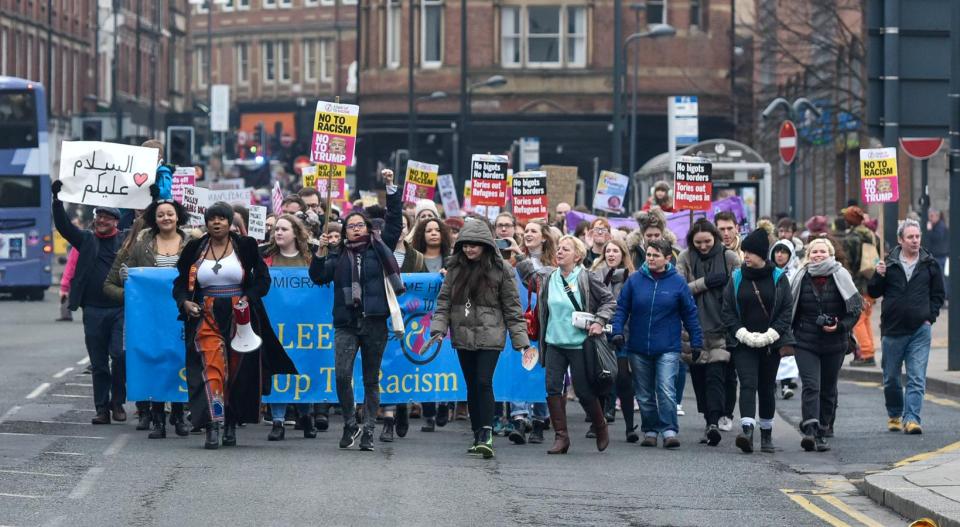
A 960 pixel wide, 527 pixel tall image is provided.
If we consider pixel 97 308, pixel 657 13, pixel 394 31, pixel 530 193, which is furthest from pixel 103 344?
pixel 394 31

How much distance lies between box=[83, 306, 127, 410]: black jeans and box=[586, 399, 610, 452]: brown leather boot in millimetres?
3799

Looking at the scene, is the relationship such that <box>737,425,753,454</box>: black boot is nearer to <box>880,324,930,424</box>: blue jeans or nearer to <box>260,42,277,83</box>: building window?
<box>880,324,930,424</box>: blue jeans

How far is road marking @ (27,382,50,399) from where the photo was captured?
18281 mm

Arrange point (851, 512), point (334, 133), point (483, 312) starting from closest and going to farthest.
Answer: point (851, 512) < point (483, 312) < point (334, 133)

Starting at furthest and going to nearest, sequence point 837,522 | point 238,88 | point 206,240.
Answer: point 238,88, point 206,240, point 837,522

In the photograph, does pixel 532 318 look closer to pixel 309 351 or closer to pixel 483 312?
pixel 483 312

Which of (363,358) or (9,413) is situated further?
(9,413)

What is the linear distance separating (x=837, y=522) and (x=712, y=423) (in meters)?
4.02

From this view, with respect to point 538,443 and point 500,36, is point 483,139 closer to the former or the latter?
point 500,36

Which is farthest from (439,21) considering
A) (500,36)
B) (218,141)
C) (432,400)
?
(432,400)

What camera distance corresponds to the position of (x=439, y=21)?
66.1 m

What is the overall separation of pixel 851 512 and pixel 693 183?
9342mm

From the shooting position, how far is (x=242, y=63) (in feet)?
398

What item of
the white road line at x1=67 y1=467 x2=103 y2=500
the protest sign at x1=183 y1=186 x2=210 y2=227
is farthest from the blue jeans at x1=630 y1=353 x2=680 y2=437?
the protest sign at x1=183 y1=186 x2=210 y2=227
